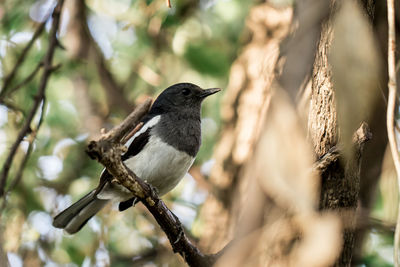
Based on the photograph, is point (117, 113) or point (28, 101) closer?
point (28, 101)

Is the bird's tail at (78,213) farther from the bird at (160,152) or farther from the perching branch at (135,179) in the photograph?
the perching branch at (135,179)

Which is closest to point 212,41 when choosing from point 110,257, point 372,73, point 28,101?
point 28,101

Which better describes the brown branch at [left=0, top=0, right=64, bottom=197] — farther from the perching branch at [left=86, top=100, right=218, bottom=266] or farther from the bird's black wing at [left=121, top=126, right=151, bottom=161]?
the perching branch at [left=86, top=100, right=218, bottom=266]

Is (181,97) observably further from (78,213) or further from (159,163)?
(78,213)

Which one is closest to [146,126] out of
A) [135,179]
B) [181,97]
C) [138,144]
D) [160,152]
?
[138,144]

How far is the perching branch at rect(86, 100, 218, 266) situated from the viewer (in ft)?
7.07

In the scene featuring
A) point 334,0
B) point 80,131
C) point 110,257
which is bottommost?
point 110,257

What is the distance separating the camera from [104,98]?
20.7 feet

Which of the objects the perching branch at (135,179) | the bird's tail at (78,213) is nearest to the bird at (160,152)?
the bird's tail at (78,213)

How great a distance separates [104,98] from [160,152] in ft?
8.29

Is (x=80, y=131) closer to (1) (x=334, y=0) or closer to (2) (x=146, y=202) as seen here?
(2) (x=146, y=202)

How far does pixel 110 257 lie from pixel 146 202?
8.35ft

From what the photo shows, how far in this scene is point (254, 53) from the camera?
4.95 metres

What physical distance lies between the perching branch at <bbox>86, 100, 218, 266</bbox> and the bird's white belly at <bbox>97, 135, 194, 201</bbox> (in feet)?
2.11
